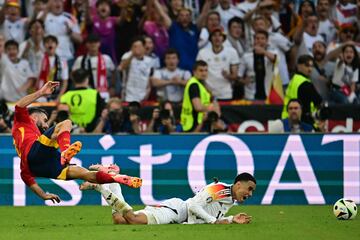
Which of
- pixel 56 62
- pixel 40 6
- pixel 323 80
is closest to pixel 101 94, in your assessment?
pixel 56 62

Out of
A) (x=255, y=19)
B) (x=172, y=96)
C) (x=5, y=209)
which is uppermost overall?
(x=255, y=19)

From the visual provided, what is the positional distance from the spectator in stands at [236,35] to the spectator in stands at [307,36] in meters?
1.09

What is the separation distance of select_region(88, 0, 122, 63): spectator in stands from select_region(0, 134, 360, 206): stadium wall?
413cm

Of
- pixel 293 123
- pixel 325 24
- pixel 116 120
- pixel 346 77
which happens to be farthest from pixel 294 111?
pixel 325 24

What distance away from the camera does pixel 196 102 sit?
19.0m

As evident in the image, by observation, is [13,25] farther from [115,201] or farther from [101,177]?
[101,177]

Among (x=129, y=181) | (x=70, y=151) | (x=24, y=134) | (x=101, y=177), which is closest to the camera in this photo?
(x=129, y=181)

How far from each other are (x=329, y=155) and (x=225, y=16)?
5.18 metres

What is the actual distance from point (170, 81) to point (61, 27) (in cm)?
244

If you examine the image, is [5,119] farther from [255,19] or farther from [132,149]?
[255,19]

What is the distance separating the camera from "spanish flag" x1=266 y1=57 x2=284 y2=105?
66.6ft

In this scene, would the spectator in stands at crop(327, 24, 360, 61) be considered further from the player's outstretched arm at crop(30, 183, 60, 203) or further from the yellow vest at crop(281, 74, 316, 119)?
the player's outstretched arm at crop(30, 183, 60, 203)

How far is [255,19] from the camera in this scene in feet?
69.1

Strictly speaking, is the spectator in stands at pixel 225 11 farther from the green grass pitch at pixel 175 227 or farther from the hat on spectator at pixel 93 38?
the green grass pitch at pixel 175 227
